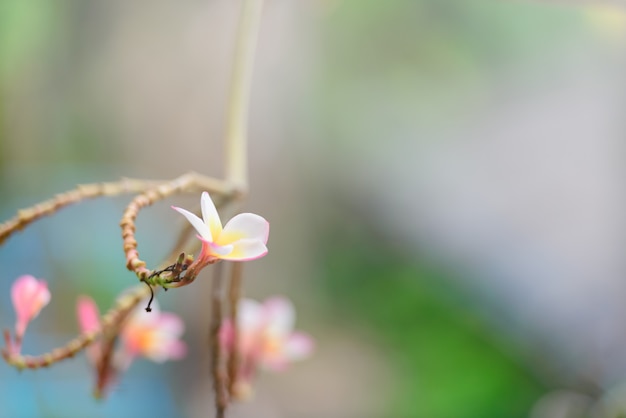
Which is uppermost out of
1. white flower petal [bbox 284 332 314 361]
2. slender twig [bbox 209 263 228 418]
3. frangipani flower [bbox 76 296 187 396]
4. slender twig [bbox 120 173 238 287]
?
slender twig [bbox 120 173 238 287]

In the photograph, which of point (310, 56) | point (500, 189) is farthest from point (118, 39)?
point (500, 189)

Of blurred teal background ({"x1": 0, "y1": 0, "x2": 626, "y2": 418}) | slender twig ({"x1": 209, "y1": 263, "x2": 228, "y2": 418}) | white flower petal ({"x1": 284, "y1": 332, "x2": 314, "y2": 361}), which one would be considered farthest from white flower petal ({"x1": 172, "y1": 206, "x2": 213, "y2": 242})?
blurred teal background ({"x1": 0, "y1": 0, "x2": 626, "y2": 418})

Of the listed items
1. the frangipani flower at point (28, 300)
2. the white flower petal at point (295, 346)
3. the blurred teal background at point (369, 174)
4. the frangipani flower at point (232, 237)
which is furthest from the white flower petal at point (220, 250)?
the blurred teal background at point (369, 174)

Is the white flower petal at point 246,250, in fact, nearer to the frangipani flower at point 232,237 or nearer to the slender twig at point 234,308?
the frangipani flower at point 232,237

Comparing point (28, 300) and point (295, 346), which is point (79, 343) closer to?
point (28, 300)

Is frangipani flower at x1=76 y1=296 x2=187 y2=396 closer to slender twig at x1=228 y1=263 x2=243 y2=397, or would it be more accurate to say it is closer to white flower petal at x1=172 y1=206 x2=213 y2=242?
slender twig at x1=228 y1=263 x2=243 y2=397

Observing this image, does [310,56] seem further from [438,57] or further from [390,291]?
[390,291]
